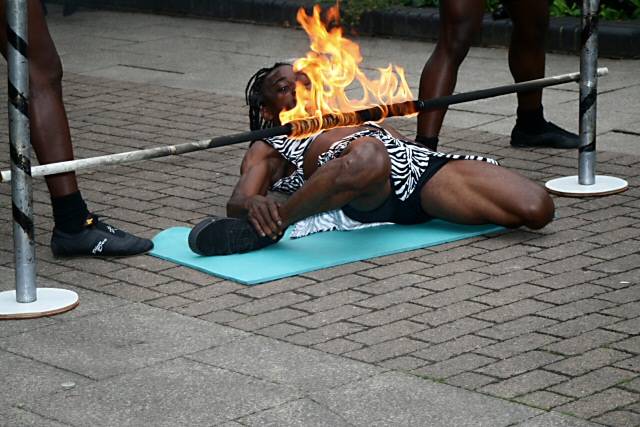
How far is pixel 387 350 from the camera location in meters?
A: 4.75

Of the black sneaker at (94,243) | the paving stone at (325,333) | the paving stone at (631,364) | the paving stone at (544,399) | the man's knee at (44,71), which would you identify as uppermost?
the man's knee at (44,71)

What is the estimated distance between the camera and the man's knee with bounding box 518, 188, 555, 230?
234 inches

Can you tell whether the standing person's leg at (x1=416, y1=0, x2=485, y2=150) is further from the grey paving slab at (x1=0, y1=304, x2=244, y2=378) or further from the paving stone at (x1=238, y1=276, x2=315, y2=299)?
the grey paving slab at (x1=0, y1=304, x2=244, y2=378)

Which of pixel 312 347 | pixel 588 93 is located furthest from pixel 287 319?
pixel 588 93

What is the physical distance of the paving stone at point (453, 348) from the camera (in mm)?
4684

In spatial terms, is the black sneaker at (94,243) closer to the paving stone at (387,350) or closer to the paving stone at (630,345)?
the paving stone at (387,350)

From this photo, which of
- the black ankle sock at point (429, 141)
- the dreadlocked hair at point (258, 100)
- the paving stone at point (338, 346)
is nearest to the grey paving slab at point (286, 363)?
the paving stone at point (338, 346)

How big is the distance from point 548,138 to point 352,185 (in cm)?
228

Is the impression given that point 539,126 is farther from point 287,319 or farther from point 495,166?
point 287,319

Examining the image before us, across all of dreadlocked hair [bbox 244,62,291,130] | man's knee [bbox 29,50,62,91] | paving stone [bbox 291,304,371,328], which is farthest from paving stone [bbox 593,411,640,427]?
man's knee [bbox 29,50,62,91]

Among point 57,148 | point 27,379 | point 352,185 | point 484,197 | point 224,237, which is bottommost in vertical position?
point 27,379

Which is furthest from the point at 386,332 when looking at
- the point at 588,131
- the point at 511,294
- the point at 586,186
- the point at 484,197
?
the point at 588,131

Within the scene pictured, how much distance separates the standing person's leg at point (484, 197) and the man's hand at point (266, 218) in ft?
2.30

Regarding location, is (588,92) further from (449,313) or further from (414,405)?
(414,405)
